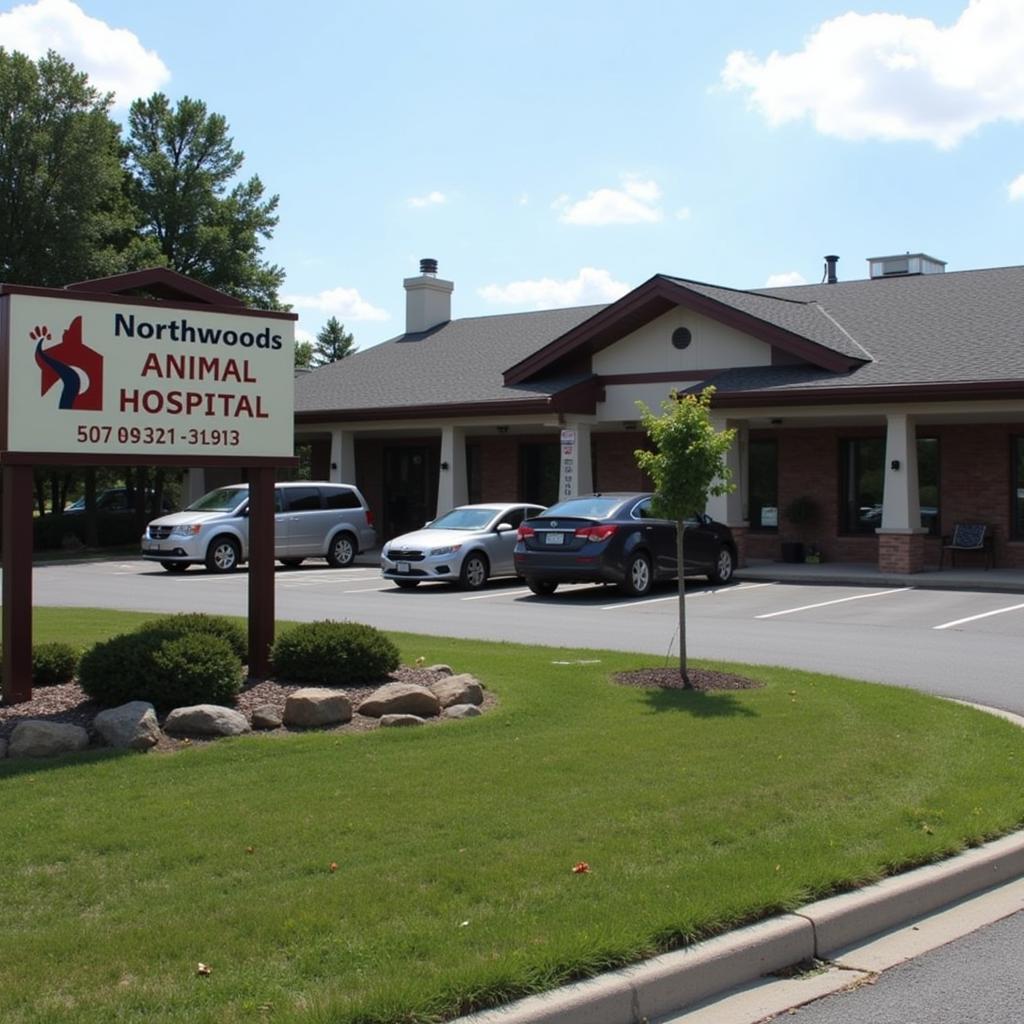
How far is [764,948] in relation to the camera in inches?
200

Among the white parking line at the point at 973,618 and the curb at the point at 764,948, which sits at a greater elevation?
the white parking line at the point at 973,618

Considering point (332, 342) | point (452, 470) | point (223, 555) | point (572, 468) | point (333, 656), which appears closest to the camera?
point (333, 656)

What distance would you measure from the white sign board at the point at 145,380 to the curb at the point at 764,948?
6.10 metres

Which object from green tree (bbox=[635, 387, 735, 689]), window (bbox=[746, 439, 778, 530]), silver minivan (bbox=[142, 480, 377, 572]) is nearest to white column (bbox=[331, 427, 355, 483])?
silver minivan (bbox=[142, 480, 377, 572])

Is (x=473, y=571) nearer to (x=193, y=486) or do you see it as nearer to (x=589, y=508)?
(x=589, y=508)

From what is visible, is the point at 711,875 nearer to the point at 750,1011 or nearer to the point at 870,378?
the point at 750,1011

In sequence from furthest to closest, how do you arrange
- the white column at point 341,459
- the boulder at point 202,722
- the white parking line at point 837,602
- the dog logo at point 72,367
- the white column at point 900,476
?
the white column at point 341,459
the white column at point 900,476
the white parking line at point 837,602
the dog logo at point 72,367
the boulder at point 202,722

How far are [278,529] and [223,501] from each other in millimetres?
1232

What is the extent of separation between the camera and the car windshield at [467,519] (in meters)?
22.9

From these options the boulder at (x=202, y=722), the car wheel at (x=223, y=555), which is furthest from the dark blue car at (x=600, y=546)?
the boulder at (x=202, y=722)

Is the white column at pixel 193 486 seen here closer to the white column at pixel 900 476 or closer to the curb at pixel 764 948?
the white column at pixel 900 476

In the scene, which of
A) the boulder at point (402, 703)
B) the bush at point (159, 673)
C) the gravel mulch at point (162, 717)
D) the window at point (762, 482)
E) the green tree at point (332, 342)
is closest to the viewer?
the gravel mulch at point (162, 717)

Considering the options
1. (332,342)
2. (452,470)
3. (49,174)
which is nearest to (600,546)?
(452,470)

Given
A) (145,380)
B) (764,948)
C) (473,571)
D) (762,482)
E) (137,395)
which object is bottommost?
(764,948)
